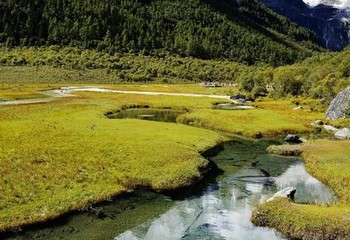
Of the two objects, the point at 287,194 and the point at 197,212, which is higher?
the point at 287,194

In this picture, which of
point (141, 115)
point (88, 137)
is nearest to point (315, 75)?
point (141, 115)

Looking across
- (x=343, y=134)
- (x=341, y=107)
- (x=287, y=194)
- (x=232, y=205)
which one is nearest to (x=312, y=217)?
(x=287, y=194)

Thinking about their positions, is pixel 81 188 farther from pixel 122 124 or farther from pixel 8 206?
pixel 122 124

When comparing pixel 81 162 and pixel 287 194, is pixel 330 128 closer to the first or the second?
pixel 287 194

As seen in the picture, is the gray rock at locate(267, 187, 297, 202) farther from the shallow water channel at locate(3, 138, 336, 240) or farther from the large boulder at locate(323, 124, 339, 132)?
the large boulder at locate(323, 124, 339, 132)

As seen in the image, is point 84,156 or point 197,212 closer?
point 197,212

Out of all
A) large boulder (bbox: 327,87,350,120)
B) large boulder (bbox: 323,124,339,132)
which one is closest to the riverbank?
large boulder (bbox: 323,124,339,132)

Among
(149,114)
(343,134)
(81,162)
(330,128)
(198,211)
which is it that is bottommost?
(149,114)
